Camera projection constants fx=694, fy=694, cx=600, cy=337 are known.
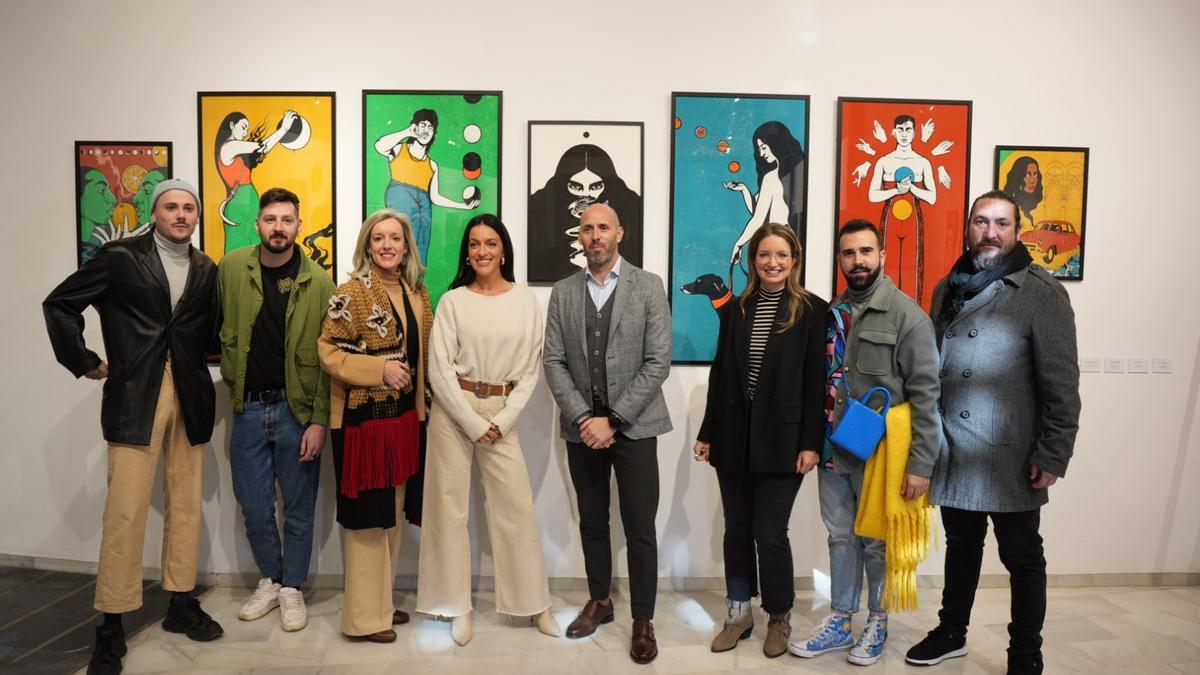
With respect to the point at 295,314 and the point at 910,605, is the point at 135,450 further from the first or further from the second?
the point at 910,605

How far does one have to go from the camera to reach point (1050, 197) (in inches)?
133

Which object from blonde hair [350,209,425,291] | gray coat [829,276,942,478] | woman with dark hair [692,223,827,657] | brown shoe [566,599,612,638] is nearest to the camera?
gray coat [829,276,942,478]

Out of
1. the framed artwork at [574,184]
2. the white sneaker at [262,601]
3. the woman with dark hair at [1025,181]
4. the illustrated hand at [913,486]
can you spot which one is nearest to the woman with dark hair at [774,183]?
the framed artwork at [574,184]

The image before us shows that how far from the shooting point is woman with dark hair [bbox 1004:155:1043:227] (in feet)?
11.0

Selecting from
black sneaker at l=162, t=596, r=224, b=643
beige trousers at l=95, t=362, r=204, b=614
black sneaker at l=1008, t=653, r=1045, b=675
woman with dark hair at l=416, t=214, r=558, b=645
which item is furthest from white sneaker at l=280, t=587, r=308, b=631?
black sneaker at l=1008, t=653, r=1045, b=675

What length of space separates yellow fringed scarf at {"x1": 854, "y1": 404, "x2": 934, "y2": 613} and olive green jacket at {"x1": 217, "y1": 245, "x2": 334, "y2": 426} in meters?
2.15

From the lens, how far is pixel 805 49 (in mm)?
3295

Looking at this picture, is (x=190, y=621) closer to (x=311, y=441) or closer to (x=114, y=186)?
(x=311, y=441)

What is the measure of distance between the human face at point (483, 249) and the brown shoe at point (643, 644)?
149 cm

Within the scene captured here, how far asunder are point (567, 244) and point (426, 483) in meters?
1.26

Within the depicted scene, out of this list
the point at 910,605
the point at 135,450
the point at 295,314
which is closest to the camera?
the point at 910,605

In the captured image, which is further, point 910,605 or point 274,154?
point 274,154

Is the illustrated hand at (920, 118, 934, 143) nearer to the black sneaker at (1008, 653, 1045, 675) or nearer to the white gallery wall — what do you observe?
the white gallery wall

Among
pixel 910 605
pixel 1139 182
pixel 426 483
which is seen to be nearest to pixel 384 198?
pixel 426 483
